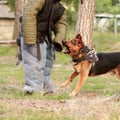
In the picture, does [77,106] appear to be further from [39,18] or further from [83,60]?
[83,60]

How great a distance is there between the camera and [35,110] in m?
7.11

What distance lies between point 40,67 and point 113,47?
69.1 feet

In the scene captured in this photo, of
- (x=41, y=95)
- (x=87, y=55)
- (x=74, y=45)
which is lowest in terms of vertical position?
(x=41, y=95)

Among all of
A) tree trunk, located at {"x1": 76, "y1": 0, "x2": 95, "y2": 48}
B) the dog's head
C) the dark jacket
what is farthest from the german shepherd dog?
tree trunk, located at {"x1": 76, "y1": 0, "x2": 95, "y2": 48}

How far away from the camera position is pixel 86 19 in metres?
20.0

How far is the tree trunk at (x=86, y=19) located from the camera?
19.7 meters

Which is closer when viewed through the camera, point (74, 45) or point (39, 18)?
point (39, 18)

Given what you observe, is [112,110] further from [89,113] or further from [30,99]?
[30,99]

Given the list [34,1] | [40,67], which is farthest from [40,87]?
[34,1]

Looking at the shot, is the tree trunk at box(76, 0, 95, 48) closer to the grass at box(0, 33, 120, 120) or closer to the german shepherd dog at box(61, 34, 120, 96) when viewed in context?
the grass at box(0, 33, 120, 120)

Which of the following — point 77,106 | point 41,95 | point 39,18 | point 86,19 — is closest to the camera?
point 77,106

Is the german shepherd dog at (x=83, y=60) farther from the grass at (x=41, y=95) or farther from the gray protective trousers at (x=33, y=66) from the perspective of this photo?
the gray protective trousers at (x=33, y=66)

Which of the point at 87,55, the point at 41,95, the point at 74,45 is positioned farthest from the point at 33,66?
the point at 87,55

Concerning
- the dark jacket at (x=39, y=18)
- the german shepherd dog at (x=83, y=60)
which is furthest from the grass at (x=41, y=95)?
the dark jacket at (x=39, y=18)
